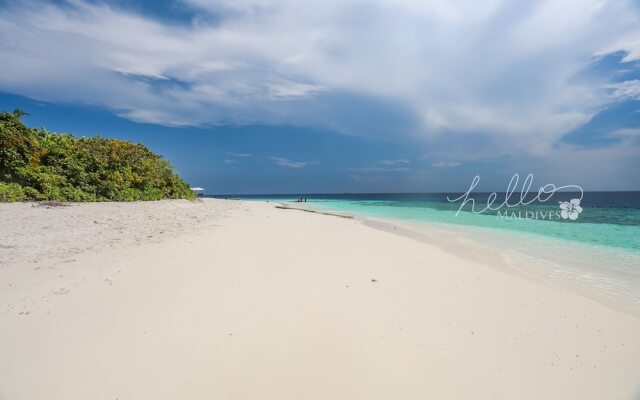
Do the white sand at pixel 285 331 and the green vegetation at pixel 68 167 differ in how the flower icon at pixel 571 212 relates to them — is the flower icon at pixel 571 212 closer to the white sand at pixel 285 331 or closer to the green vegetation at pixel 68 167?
the white sand at pixel 285 331

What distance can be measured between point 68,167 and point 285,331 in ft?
56.5

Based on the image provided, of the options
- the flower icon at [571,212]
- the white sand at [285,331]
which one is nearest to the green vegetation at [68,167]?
the white sand at [285,331]

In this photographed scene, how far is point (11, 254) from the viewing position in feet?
19.4

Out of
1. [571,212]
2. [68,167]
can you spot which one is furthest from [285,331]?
[571,212]

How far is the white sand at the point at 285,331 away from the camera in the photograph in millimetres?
2785

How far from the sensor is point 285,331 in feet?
12.0

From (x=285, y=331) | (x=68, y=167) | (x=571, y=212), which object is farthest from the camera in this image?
(x=571, y=212)

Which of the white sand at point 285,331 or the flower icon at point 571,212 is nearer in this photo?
the white sand at point 285,331

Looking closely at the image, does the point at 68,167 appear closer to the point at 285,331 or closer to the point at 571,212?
the point at 285,331

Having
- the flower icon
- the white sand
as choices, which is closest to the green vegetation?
the white sand

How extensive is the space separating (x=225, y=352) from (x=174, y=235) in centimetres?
638

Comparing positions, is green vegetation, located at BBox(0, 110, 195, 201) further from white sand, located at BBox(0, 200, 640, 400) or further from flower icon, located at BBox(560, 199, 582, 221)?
flower icon, located at BBox(560, 199, 582, 221)

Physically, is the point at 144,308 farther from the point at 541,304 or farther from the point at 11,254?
the point at 541,304

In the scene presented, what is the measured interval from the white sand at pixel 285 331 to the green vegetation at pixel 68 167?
30.2 ft
